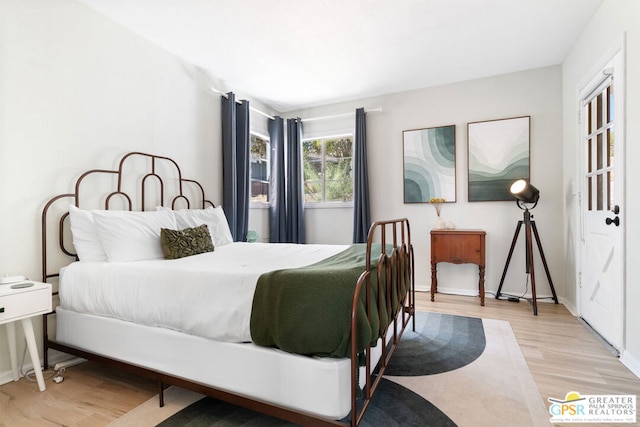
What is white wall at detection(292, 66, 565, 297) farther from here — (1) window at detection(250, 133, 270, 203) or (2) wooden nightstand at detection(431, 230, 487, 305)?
(1) window at detection(250, 133, 270, 203)

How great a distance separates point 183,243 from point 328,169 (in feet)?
8.77

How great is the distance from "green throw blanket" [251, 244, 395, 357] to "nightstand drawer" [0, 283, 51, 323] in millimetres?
1318

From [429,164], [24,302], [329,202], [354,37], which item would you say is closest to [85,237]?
[24,302]

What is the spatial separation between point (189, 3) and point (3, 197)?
1.79 m

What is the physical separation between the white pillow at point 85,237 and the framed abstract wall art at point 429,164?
3278mm

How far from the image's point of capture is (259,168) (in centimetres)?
443

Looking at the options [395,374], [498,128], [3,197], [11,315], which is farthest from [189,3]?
[498,128]

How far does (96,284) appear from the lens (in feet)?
6.25

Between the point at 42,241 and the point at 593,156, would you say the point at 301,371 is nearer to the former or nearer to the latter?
the point at 42,241

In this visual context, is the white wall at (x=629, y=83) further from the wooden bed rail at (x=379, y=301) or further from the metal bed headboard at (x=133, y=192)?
the metal bed headboard at (x=133, y=192)

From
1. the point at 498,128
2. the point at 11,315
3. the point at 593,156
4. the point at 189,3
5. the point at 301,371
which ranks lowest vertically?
the point at 301,371

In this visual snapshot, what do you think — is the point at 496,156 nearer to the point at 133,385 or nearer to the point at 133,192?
the point at 133,192

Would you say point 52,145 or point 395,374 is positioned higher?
point 52,145

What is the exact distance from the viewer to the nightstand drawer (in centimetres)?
161
